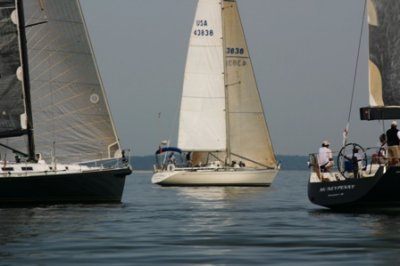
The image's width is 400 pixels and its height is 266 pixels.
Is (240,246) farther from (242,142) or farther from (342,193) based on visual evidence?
(242,142)

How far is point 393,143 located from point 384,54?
2.74 metres

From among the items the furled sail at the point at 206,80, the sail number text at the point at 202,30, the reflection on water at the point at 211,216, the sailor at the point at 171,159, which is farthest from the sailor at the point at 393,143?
the sailor at the point at 171,159

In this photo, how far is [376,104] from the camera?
31375 millimetres

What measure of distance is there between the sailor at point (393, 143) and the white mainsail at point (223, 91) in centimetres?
3622

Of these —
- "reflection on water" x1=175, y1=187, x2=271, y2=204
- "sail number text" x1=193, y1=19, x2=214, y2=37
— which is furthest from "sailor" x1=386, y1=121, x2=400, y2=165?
"sail number text" x1=193, y1=19, x2=214, y2=37

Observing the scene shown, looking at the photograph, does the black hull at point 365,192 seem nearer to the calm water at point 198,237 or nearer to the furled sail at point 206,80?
the calm water at point 198,237

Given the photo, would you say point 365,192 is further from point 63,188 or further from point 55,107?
point 55,107

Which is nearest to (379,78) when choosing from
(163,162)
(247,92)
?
(247,92)

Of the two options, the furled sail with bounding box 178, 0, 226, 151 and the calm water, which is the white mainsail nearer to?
the furled sail with bounding box 178, 0, 226, 151

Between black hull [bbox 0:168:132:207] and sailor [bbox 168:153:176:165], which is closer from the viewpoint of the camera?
black hull [bbox 0:168:132:207]

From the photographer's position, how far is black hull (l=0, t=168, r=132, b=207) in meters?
38.4

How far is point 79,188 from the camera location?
129ft

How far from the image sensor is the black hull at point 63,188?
126 feet

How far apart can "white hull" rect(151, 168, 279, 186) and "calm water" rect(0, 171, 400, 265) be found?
30.5 meters
